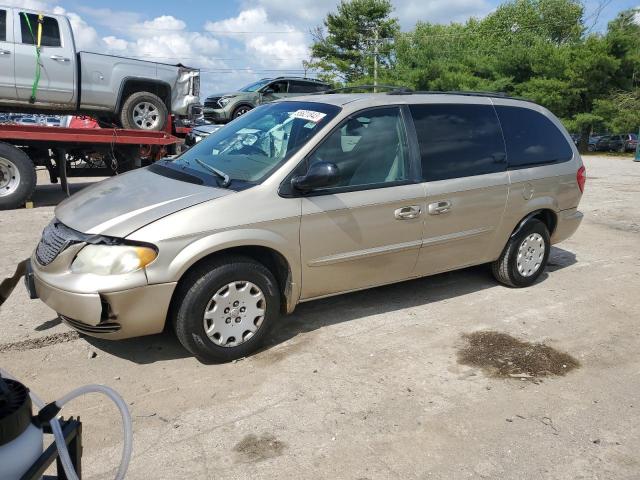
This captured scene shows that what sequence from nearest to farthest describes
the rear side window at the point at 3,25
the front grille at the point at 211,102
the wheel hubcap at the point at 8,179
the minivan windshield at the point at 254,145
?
the minivan windshield at the point at 254,145
the wheel hubcap at the point at 8,179
the rear side window at the point at 3,25
the front grille at the point at 211,102

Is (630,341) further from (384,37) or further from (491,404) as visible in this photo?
(384,37)

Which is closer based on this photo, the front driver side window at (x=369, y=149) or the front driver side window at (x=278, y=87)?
the front driver side window at (x=369, y=149)

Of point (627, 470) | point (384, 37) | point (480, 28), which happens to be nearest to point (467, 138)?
point (627, 470)

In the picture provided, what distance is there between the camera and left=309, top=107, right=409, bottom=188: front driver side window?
405 centimetres

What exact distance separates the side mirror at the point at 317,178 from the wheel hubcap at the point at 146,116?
286 inches

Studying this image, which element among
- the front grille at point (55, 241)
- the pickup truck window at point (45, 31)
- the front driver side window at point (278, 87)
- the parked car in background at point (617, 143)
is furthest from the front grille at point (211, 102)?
the parked car in background at point (617, 143)

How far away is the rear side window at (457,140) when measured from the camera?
4492 mm

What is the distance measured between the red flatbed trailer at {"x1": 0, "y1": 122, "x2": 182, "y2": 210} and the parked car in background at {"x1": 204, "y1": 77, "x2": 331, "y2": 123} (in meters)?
7.99

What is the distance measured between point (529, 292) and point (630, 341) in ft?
3.75

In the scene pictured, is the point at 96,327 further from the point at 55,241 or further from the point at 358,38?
the point at 358,38

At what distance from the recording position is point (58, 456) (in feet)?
4.95

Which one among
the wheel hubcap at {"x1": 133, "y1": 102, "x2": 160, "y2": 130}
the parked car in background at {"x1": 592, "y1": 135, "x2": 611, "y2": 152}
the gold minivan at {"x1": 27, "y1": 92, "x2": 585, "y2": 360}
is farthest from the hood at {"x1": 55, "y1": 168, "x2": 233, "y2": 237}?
the parked car in background at {"x1": 592, "y1": 135, "x2": 611, "y2": 152}

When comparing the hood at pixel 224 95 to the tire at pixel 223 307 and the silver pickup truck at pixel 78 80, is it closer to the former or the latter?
the silver pickup truck at pixel 78 80

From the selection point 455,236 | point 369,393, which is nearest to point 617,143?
point 455,236
